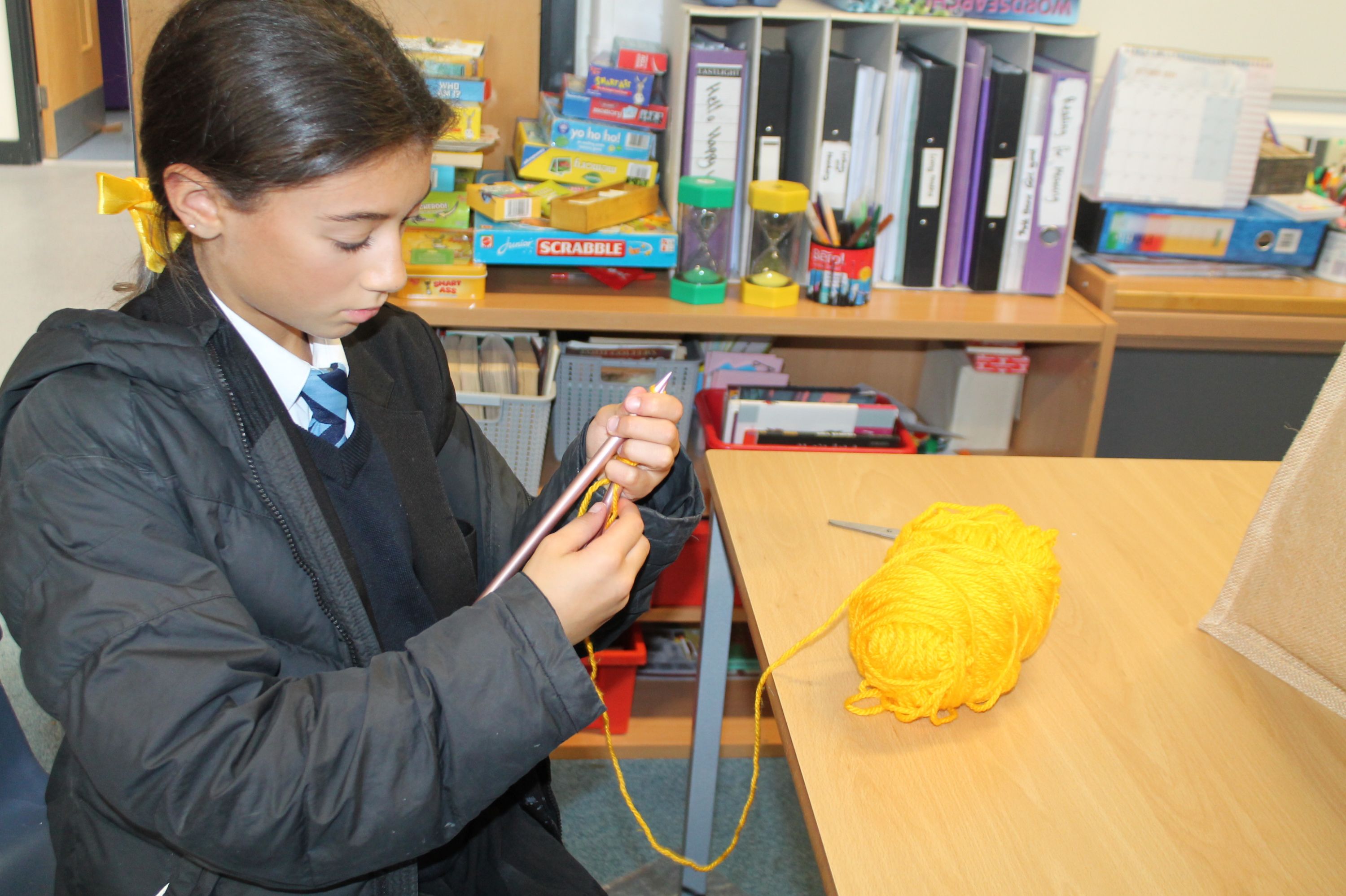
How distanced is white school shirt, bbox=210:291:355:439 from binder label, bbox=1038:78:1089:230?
1.15 metres

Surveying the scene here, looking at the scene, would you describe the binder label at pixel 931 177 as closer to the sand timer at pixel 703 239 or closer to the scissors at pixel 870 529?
the sand timer at pixel 703 239

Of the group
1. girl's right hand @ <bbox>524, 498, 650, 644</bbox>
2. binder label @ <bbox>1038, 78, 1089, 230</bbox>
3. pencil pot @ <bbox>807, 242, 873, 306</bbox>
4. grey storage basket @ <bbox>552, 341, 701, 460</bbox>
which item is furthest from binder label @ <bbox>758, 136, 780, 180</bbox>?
girl's right hand @ <bbox>524, 498, 650, 644</bbox>

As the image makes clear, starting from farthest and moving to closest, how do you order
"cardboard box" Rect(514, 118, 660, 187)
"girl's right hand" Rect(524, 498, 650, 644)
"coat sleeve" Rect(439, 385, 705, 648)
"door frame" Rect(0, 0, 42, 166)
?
"cardboard box" Rect(514, 118, 660, 187) < "door frame" Rect(0, 0, 42, 166) < "coat sleeve" Rect(439, 385, 705, 648) < "girl's right hand" Rect(524, 498, 650, 644)

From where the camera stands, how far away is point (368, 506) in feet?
3.11

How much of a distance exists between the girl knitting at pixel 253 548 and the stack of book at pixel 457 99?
0.69m

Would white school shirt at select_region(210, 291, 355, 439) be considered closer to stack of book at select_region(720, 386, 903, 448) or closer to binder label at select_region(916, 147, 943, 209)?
stack of book at select_region(720, 386, 903, 448)

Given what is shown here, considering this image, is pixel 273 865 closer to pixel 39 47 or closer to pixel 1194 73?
pixel 39 47

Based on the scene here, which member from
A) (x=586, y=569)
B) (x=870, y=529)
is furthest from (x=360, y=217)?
(x=870, y=529)

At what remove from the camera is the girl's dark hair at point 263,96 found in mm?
732

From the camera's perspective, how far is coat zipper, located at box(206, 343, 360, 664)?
0.78m

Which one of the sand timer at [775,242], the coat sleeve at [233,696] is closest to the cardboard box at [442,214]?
the sand timer at [775,242]

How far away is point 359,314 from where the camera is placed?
0.82 meters

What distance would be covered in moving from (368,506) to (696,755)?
2.12 ft

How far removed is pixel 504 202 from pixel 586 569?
910mm
